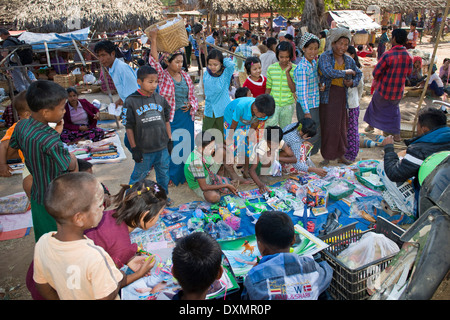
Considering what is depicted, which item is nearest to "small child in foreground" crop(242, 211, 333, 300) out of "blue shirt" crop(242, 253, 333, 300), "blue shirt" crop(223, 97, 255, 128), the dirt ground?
"blue shirt" crop(242, 253, 333, 300)

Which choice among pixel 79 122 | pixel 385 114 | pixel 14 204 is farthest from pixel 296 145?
pixel 79 122

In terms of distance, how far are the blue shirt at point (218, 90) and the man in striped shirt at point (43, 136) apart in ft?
7.37

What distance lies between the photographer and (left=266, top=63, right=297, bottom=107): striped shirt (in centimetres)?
425

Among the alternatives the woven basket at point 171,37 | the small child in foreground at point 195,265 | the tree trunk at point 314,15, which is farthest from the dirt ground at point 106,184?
the tree trunk at point 314,15

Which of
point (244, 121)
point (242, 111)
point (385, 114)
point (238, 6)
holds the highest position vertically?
point (238, 6)

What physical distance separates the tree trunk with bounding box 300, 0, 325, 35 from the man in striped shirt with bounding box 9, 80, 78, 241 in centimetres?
858

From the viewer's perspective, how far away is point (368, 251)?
221 centimetres

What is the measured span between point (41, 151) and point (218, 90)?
8.12ft

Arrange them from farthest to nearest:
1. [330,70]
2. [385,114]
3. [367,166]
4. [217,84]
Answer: [385,114]
[217,84]
[367,166]
[330,70]

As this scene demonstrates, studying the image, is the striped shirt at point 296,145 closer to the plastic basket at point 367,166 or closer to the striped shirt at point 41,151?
the plastic basket at point 367,166

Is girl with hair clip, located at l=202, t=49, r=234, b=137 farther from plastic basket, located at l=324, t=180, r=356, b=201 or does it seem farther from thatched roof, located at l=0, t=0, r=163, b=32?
thatched roof, located at l=0, t=0, r=163, b=32

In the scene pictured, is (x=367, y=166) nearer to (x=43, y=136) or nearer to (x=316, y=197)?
(x=316, y=197)

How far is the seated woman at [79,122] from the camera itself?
5.42m
